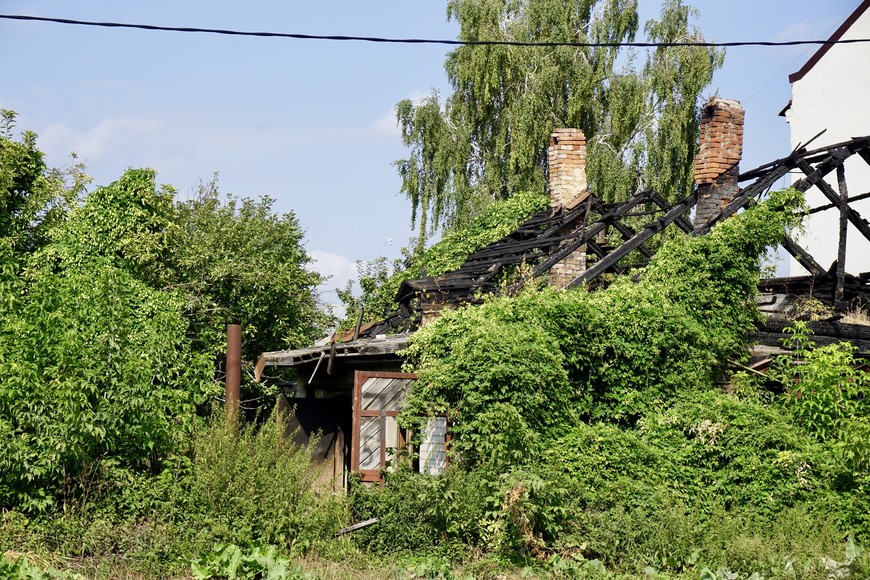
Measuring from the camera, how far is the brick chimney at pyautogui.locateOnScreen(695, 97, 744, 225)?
15.6 meters

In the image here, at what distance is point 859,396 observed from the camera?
12109 millimetres

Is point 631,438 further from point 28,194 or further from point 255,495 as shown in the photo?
point 28,194

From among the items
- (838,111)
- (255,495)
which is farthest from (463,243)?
(838,111)

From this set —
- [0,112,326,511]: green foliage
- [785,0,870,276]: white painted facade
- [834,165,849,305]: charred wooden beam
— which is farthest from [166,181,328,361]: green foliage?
[785,0,870,276]: white painted facade

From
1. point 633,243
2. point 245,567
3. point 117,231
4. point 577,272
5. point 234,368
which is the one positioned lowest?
point 245,567

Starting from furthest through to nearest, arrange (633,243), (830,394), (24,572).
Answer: (633,243) → (830,394) → (24,572)

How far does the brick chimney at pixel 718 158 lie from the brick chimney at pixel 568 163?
7.86ft

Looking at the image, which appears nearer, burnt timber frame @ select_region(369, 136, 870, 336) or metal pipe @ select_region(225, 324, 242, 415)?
metal pipe @ select_region(225, 324, 242, 415)

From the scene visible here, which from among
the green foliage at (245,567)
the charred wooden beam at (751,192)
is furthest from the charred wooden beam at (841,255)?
the green foliage at (245,567)

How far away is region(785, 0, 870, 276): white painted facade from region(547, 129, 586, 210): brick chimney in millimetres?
9056

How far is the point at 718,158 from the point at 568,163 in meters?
2.87

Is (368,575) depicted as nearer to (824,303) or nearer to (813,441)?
(813,441)

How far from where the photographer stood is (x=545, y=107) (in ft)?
85.4

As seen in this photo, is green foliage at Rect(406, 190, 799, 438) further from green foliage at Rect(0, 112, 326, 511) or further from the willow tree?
the willow tree
